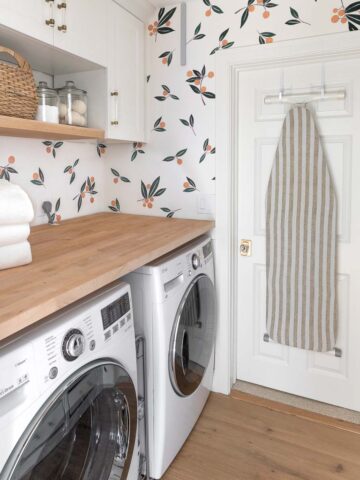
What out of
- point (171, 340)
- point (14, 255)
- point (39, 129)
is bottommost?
point (171, 340)

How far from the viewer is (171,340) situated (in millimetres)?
1605

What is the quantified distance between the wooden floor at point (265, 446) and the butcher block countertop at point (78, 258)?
3.21 feet

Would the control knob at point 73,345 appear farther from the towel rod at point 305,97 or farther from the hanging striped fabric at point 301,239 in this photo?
the towel rod at point 305,97

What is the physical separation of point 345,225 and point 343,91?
666mm

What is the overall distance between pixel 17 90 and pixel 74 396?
3.40ft

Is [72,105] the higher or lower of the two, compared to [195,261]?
higher

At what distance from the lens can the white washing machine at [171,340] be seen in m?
1.54

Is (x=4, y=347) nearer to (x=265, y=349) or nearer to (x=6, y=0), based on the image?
(x=6, y=0)

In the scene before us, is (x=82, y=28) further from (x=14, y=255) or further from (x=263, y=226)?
(x=263, y=226)

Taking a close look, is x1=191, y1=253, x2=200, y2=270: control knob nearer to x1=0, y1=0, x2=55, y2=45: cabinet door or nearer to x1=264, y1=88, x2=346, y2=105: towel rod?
x1=264, y1=88, x2=346, y2=105: towel rod

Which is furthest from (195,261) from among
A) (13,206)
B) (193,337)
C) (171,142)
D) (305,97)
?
(305,97)

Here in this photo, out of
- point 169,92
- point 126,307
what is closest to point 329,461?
point 126,307

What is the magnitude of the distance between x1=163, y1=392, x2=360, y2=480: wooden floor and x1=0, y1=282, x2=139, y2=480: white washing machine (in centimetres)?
49

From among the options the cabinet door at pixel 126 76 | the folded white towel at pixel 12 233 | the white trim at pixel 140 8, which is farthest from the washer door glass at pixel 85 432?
the white trim at pixel 140 8
